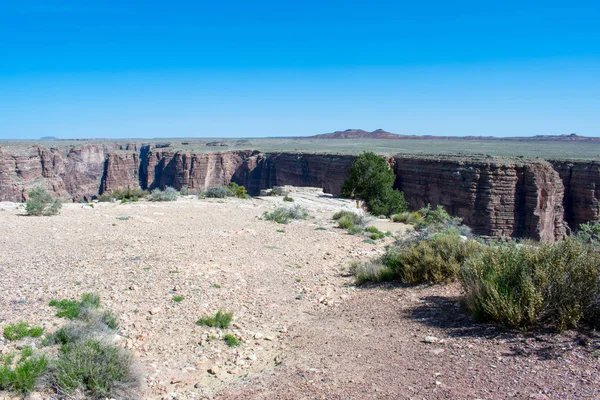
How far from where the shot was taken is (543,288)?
15.0 ft

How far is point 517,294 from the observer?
15.4 feet

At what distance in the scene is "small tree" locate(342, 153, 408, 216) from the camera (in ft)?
79.5

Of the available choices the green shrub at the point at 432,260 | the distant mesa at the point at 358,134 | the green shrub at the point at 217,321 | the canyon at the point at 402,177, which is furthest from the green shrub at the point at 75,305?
the distant mesa at the point at 358,134

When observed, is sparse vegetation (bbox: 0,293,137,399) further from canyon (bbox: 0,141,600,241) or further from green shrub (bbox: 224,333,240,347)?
canyon (bbox: 0,141,600,241)

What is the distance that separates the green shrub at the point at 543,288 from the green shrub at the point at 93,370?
13.1ft

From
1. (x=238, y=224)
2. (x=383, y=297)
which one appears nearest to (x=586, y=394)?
(x=383, y=297)

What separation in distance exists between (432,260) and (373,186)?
1869 cm

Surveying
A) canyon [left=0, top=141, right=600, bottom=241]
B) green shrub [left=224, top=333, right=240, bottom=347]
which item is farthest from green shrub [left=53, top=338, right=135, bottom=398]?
canyon [left=0, top=141, right=600, bottom=241]

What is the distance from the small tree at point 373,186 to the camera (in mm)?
24234

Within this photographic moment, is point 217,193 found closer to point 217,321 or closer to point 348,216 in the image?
point 348,216

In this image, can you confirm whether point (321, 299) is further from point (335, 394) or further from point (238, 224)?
point (238, 224)

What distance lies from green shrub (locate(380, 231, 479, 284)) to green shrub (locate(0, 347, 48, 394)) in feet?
17.7

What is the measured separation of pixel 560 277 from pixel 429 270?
2.60 meters

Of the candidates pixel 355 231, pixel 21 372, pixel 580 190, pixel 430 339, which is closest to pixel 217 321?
pixel 21 372
